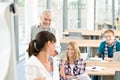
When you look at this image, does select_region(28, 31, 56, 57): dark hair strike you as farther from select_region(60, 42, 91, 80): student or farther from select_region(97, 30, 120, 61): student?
select_region(97, 30, 120, 61): student

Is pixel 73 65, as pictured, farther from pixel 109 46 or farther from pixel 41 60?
pixel 109 46

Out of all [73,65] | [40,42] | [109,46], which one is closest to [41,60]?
[40,42]

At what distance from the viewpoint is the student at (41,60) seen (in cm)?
270

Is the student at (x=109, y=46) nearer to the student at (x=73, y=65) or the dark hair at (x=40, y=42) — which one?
the student at (x=73, y=65)

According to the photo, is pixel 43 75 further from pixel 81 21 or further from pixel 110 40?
pixel 81 21

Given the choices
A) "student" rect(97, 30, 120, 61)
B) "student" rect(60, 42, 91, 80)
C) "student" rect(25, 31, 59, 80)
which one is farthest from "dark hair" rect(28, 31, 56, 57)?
"student" rect(97, 30, 120, 61)

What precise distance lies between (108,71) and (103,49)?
1.62 meters

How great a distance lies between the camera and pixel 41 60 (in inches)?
110

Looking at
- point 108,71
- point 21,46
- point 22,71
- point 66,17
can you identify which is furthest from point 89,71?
point 66,17

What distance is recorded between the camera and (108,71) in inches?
168

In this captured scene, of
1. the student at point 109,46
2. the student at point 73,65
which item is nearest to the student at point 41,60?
the student at point 73,65

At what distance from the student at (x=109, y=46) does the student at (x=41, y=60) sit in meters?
2.92

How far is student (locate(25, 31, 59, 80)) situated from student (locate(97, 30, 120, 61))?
292cm

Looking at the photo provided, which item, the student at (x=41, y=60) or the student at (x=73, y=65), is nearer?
the student at (x=41, y=60)
